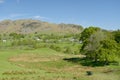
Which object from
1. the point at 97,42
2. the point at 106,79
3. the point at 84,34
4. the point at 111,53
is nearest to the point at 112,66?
the point at 111,53

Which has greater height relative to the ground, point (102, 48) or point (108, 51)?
point (102, 48)

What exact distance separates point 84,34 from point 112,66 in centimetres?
2738

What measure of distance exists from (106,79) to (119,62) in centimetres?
2843

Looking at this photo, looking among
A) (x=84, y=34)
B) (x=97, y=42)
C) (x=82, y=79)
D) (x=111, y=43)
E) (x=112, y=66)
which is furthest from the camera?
(x=84, y=34)

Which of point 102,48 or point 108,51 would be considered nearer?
point 108,51

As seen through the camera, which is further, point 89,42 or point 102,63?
point 89,42

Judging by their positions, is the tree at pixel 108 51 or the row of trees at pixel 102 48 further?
the row of trees at pixel 102 48

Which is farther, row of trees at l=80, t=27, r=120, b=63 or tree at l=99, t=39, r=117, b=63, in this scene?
row of trees at l=80, t=27, r=120, b=63

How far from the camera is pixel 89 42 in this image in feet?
256

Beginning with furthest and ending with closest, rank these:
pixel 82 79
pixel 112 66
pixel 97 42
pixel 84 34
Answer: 1. pixel 84 34
2. pixel 97 42
3. pixel 112 66
4. pixel 82 79

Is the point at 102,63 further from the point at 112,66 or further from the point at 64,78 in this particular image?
the point at 64,78

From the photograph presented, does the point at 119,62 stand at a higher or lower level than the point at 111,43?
A: lower

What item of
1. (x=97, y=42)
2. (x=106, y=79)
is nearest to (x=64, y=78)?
(x=106, y=79)

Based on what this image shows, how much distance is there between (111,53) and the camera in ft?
223
